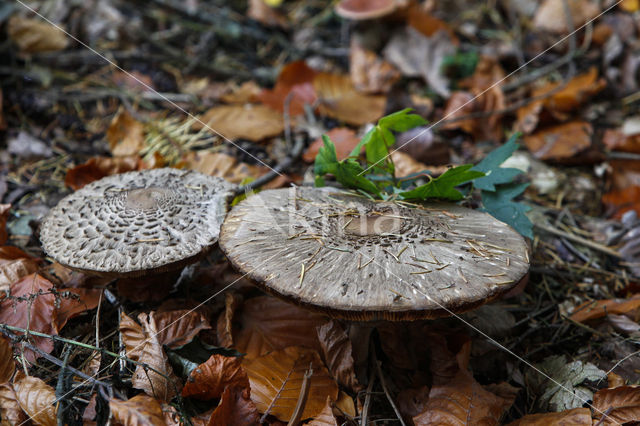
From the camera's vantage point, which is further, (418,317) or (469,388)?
(469,388)

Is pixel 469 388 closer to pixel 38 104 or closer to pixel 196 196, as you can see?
pixel 196 196

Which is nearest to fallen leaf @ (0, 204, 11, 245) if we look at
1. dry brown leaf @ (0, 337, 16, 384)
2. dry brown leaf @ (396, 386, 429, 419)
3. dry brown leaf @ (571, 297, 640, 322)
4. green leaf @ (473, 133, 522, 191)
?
dry brown leaf @ (0, 337, 16, 384)

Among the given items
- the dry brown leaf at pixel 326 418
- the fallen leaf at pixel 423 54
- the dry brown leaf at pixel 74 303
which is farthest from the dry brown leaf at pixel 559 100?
the dry brown leaf at pixel 74 303

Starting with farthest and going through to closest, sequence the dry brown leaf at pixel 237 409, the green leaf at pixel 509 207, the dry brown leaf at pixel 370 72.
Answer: the dry brown leaf at pixel 370 72
the green leaf at pixel 509 207
the dry brown leaf at pixel 237 409

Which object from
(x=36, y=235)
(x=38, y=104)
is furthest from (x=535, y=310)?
(x=38, y=104)

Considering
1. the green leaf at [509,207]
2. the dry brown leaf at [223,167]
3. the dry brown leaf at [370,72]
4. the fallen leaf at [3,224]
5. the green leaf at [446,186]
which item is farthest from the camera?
the dry brown leaf at [370,72]

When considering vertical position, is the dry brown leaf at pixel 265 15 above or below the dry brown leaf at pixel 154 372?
above

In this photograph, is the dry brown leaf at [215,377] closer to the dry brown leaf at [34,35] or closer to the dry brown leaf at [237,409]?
the dry brown leaf at [237,409]
